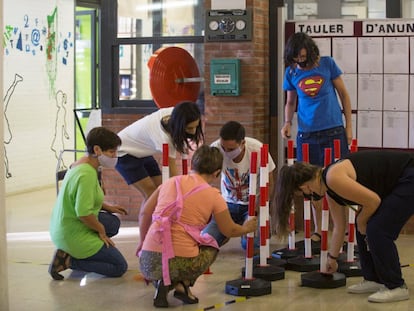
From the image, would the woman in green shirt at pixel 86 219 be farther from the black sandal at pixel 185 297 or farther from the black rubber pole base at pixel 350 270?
the black rubber pole base at pixel 350 270

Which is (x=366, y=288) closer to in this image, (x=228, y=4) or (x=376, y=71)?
(x=376, y=71)

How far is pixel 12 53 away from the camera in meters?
9.98

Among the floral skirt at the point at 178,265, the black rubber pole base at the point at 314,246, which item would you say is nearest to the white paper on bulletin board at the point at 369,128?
the black rubber pole base at the point at 314,246

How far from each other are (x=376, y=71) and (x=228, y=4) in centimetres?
142

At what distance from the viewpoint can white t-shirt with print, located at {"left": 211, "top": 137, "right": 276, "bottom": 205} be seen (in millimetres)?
5969

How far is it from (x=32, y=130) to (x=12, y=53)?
103cm

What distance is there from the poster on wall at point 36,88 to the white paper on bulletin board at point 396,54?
4.73 m

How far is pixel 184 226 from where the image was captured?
15.8 feet

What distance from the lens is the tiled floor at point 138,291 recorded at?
16.3ft

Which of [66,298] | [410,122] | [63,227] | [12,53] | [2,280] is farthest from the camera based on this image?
[12,53]

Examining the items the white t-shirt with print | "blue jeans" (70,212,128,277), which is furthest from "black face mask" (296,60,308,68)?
"blue jeans" (70,212,128,277)

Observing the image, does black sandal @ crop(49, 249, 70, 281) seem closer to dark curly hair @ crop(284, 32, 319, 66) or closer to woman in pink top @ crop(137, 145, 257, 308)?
woman in pink top @ crop(137, 145, 257, 308)

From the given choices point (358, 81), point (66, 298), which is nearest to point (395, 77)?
point (358, 81)

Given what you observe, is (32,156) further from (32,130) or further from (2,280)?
(2,280)
